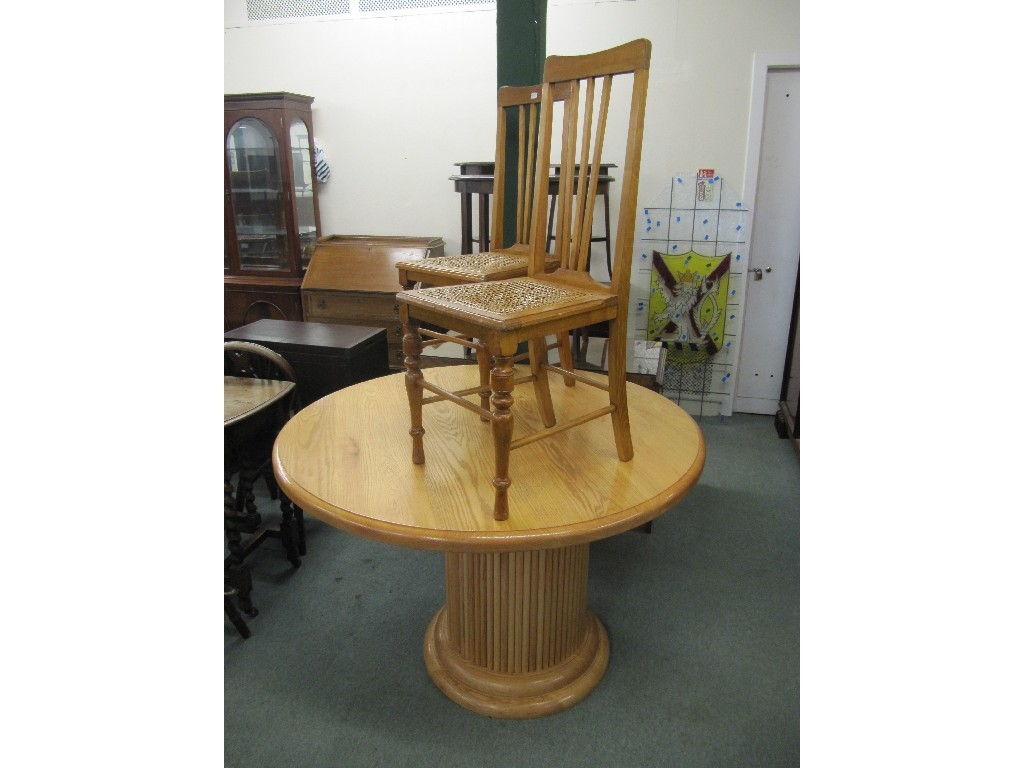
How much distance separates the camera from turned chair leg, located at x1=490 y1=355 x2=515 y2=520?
129 cm

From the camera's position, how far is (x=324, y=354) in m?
2.89

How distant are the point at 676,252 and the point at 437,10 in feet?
7.13

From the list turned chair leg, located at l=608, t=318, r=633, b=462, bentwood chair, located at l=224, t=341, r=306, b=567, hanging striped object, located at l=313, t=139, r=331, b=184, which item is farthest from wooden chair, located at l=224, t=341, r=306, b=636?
hanging striped object, located at l=313, t=139, r=331, b=184

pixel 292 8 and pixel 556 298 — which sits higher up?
pixel 292 8

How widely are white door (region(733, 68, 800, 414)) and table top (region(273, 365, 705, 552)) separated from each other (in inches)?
86.2

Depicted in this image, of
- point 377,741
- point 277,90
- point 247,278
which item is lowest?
point 377,741

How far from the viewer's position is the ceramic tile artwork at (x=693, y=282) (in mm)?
3801

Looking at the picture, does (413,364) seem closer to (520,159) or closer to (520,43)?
(520,159)

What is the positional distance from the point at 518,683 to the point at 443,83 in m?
3.69

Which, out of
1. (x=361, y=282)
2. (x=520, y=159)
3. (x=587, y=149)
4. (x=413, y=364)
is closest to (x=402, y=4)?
(x=361, y=282)

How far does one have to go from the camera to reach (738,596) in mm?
2285

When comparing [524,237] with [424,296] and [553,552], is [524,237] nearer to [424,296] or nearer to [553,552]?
[424,296]

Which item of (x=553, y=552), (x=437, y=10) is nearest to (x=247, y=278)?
(x=437, y=10)

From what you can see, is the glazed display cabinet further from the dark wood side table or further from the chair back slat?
the chair back slat
